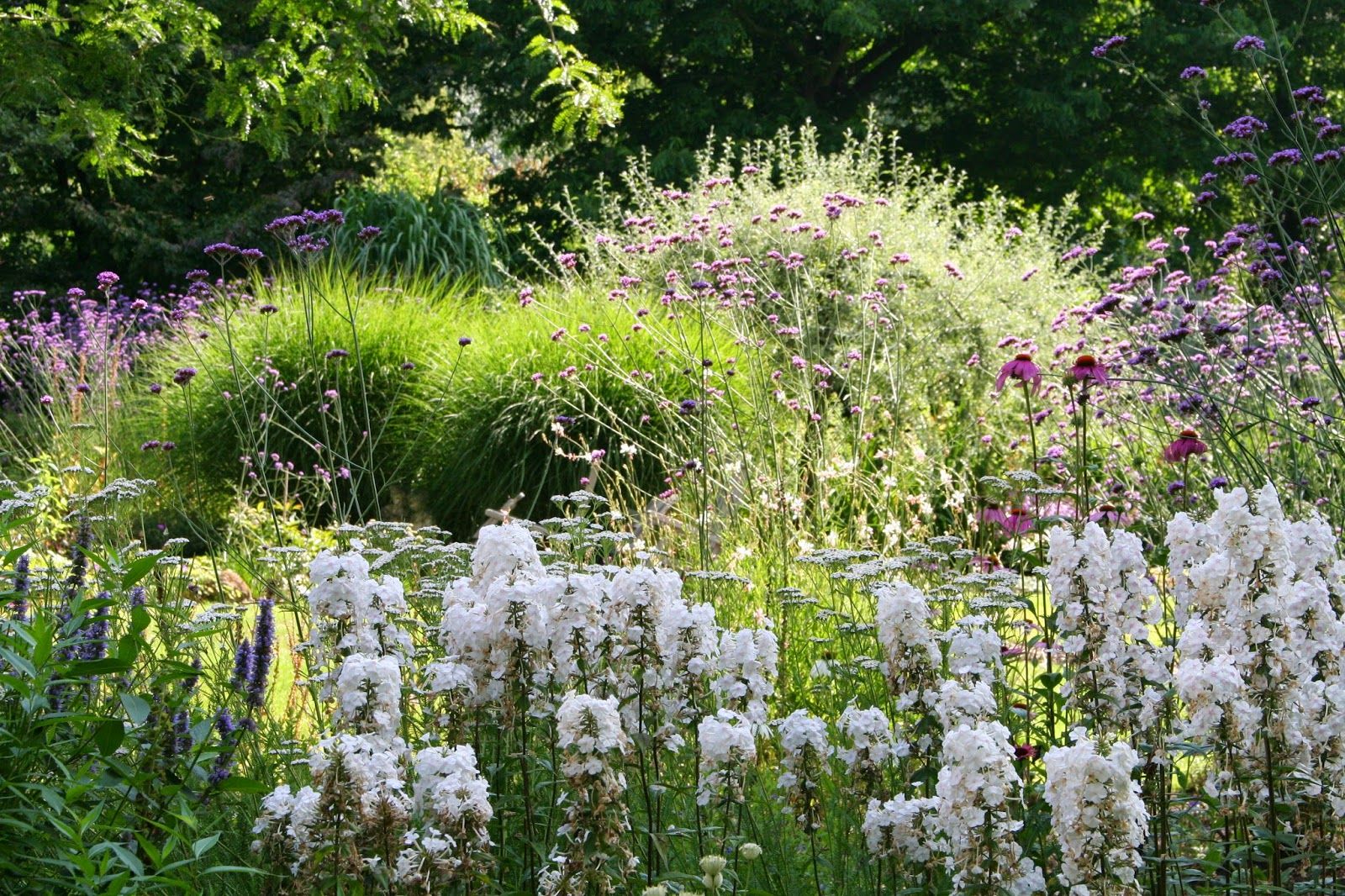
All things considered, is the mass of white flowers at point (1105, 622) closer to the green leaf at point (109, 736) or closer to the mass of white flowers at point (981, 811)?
the mass of white flowers at point (981, 811)

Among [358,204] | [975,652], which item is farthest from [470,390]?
[358,204]

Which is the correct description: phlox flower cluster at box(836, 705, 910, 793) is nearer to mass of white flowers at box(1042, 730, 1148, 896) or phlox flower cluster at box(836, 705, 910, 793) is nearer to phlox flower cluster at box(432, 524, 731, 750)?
phlox flower cluster at box(432, 524, 731, 750)

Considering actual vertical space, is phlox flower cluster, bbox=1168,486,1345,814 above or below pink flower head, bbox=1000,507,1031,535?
below

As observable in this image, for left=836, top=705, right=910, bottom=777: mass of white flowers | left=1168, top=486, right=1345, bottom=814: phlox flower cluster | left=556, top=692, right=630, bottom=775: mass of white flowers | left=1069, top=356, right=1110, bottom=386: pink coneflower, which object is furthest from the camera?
left=1069, top=356, right=1110, bottom=386: pink coneflower

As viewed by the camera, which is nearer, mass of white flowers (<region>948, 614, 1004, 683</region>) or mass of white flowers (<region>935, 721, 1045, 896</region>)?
mass of white flowers (<region>935, 721, 1045, 896</region>)

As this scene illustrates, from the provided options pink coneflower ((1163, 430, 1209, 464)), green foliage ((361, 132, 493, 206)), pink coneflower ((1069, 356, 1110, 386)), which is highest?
green foliage ((361, 132, 493, 206))

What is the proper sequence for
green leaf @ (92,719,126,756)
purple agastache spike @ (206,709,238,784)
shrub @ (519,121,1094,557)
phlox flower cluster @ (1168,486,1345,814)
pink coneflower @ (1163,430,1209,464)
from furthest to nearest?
1. shrub @ (519,121,1094,557)
2. pink coneflower @ (1163,430,1209,464)
3. purple agastache spike @ (206,709,238,784)
4. phlox flower cluster @ (1168,486,1345,814)
5. green leaf @ (92,719,126,756)

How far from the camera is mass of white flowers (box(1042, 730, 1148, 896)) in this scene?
2184mm

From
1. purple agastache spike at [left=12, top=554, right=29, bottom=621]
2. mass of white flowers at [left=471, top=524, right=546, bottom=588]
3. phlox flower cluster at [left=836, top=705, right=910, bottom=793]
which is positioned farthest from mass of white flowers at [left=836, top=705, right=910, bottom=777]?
purple agastache spike at [left=12, top=554, right=29, bottom=621]

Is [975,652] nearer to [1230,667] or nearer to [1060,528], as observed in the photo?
[1060,528]

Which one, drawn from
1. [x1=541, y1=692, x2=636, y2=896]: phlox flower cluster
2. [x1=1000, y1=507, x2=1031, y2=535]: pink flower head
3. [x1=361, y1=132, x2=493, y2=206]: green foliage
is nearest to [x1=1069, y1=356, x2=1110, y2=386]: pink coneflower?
[x1=1000, y1=507, x2=1031, y2=535]: pink flower head

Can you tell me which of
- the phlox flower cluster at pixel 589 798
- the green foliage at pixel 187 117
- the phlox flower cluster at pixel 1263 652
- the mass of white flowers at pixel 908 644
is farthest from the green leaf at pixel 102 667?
the green foliage at pixel 187 117

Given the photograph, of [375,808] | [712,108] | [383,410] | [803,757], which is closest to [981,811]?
[803,757]

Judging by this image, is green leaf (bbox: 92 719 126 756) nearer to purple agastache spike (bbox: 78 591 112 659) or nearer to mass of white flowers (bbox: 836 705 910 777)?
purple agastache spike (bbox: 78 591 112 659)
